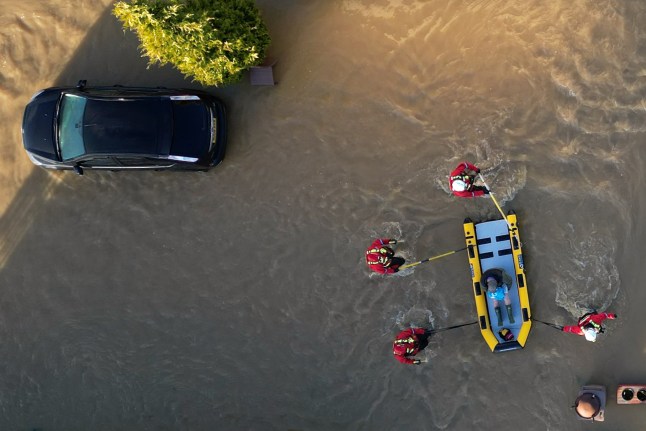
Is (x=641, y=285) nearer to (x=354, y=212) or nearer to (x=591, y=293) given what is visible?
(x=591, y=293)

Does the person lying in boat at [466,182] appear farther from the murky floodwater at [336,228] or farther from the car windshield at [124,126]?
the car windshield at [124,126]

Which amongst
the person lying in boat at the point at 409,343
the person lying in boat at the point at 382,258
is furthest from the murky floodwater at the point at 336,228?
the person lying in boat at the point at 382,258

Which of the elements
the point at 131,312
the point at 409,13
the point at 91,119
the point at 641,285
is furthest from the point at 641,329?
the point at 91,119

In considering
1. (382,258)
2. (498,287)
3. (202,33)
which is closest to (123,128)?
(202,33)

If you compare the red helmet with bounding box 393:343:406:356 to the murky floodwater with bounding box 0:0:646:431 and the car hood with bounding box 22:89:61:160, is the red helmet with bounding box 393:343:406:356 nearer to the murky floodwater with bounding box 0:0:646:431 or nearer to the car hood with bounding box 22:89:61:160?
the murky floodwater with bounding box 0:0:646:431

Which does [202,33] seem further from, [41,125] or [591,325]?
[591,325]
